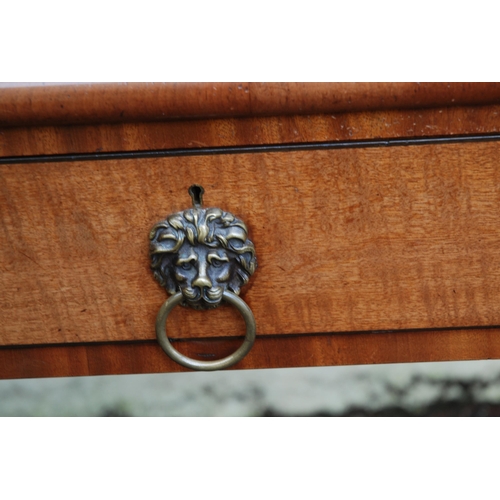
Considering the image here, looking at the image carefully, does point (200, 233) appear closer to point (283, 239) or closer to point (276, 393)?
point (283, 239)

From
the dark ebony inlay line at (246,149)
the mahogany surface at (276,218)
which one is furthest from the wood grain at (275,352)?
the dark ebony inlay line at (246,149)

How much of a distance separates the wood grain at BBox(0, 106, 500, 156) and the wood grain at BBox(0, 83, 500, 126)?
13 mm

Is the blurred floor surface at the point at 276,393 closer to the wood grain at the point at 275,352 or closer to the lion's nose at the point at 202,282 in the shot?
the wood grain at the point at 275,352

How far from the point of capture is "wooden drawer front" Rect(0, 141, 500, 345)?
41 cm

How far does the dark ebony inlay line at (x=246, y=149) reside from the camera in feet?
1.30

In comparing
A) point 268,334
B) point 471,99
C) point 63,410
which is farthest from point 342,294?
point 63,410

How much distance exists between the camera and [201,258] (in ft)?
1.38

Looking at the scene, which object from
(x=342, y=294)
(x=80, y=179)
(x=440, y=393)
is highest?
(x=80, y=179)

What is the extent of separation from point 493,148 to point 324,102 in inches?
5.2

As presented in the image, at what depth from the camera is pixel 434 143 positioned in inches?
15.6

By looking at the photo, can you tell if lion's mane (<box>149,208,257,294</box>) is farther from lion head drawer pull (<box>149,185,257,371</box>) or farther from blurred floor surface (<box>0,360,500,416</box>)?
blurred floor surface (<box>0,360,500,416</box>)

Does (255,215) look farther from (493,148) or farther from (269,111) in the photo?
(493,148)

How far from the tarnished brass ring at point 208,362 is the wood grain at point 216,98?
0.46ft

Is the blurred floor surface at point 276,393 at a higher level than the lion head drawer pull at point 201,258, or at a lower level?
lower
